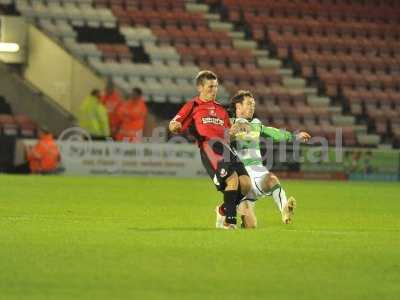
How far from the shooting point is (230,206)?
12062mm

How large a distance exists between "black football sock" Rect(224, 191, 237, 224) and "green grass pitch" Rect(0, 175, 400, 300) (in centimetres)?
23

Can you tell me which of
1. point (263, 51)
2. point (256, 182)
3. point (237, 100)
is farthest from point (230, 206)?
point (263, 51)

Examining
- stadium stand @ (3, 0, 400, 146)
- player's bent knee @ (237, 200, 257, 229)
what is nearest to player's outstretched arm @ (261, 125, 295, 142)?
player's bent knee @ (237, 200, 257, 229)

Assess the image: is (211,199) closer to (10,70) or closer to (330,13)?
(10,70)

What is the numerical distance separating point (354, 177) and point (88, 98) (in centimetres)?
714

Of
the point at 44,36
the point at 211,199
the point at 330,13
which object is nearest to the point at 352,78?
the point at 330,13

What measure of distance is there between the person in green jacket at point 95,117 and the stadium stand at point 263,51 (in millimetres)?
2817

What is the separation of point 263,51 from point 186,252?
2604 centimetres

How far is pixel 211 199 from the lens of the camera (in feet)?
64.2

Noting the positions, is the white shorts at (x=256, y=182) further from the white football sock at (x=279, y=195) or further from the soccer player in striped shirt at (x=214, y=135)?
the soccer player in striped shirt at (x=214, y=135)

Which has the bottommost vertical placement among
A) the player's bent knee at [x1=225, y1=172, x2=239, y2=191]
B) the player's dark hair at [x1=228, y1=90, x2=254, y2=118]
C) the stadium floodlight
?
the player's bent knee at [x1=225, y1=172, x2=239, y2=191]

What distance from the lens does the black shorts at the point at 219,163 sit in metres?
12.1

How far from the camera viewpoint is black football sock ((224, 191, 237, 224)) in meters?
12.1

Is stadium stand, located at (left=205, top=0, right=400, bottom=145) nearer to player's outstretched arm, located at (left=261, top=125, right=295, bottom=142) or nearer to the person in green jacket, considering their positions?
the person in green jacket
